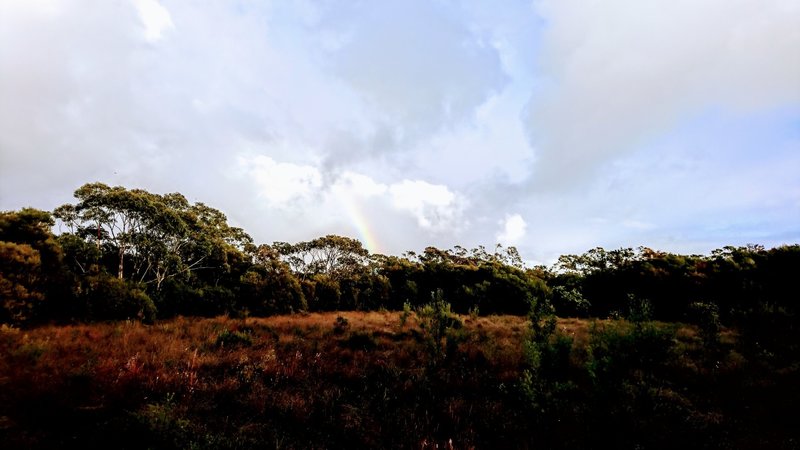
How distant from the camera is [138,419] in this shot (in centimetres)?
538

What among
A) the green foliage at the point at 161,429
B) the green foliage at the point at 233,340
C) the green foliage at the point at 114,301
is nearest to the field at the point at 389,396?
the green foliage at the point at 161,429

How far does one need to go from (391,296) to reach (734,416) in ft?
83.5

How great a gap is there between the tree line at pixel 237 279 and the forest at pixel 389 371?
0.38 feet

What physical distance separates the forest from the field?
4 cm

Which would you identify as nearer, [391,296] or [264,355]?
[264,355]

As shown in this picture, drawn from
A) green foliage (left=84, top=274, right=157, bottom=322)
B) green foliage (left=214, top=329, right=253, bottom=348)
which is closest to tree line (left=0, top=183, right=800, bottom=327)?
green foliage (left=84, top=274, right=157, bottom=322)

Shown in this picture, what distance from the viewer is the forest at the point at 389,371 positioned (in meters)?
5.84

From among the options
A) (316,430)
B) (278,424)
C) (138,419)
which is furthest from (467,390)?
(138,419)

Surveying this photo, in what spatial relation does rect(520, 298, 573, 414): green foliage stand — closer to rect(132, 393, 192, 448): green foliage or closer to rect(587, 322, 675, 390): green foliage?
rect(587, 322, 675, 390): green foliage

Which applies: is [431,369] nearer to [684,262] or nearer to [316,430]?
[316,430]

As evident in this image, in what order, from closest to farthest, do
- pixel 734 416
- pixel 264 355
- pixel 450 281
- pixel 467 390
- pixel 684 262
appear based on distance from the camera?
pixel 734 416 < pixel 467 390 < pixel 264 355 < pixel 684 262 < pixel 450 281

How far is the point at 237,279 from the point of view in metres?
25.3

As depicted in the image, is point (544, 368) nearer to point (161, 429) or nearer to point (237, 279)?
point (161, 429)

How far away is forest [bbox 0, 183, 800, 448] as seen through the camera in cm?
584
